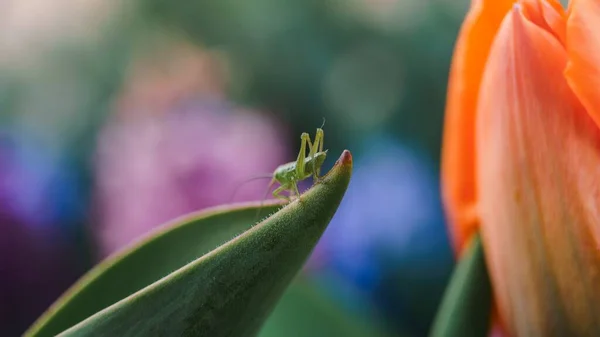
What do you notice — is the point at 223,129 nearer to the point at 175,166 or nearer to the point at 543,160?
the point at 175,166

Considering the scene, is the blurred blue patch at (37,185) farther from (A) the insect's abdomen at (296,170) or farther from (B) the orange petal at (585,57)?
(B) the orange petal at (585,57)

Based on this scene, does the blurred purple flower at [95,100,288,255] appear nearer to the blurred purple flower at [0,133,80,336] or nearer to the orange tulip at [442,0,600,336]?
the blurred purple flower at [0,133,80,336]

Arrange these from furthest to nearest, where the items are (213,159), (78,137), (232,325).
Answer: (78,137) < (213,159) < (232,325)

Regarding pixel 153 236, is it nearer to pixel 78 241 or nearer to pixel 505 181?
pixel 505 181

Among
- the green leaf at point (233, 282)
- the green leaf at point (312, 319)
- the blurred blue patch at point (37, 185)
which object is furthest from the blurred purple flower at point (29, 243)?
the green leaf at point (233, 282)

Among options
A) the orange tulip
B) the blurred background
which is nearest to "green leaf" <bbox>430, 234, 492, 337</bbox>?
the orange tulip

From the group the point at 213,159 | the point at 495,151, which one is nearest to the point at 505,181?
the point at 495,151

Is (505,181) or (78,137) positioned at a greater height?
(505,181)
